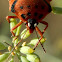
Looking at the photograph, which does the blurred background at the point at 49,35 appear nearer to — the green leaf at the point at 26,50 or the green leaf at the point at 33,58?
the green leaf at the point at 26,50

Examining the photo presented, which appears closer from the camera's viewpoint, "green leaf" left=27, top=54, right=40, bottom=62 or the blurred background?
"green leaf" left=27, top=54, right=40, bottom=62

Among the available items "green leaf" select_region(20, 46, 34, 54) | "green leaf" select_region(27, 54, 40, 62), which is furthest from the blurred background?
"green leaf" select_region(27, 54, 40, 62)

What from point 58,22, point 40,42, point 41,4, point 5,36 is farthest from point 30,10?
point 58,22

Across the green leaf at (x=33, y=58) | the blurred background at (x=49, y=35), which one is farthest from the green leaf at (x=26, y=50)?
the blurred background at (x=49, y=35)

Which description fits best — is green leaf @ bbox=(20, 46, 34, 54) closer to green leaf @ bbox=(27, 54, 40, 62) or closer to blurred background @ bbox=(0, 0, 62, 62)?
green leaf @ bbox=(27, 54, 40, 62)

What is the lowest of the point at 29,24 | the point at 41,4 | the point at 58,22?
the point at 58,22

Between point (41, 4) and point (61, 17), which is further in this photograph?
point (61, 17)

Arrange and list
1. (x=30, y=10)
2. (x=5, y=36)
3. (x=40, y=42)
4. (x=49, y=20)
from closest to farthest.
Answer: (x=30, y=10) → (x=40, y=42) → (x=5, y=36) → (x=49, y=20)

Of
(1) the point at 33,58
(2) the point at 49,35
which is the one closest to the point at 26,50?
(1) the point at 33,58

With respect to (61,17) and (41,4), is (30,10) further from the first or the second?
(61,17)
